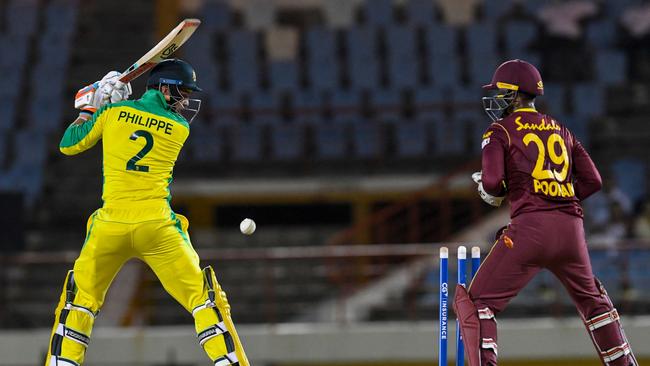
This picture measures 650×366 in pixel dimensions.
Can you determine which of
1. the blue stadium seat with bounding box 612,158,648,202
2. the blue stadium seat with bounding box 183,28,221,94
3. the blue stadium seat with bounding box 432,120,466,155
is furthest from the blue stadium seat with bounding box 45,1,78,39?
the blue stadium seat with bounding box 612,158,648,202

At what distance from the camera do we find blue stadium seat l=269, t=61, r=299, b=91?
59.7ft

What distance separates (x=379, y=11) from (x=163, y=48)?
492 inches

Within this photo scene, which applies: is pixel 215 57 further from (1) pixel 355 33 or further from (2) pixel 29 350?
(2) pixel 29 350

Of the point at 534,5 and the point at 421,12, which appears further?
the point at 421,12

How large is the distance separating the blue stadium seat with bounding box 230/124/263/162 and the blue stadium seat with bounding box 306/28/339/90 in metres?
1.48

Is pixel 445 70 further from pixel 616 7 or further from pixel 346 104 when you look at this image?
pixel 616 7

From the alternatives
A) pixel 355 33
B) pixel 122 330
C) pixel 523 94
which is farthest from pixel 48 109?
pixel 523 94

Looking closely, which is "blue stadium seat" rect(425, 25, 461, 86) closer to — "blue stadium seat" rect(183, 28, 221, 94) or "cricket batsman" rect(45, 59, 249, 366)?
"blue stadium seat" rect(183, 28, 221, 94)

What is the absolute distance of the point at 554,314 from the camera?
1338 cm

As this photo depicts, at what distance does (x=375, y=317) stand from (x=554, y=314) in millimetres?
2004

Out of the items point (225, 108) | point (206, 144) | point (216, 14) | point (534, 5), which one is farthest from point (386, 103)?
point (216, 14)

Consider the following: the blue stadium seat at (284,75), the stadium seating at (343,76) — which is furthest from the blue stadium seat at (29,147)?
the blue stadium seat at (284,75)

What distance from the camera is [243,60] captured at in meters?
18.7

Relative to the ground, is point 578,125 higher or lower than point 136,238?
higher
